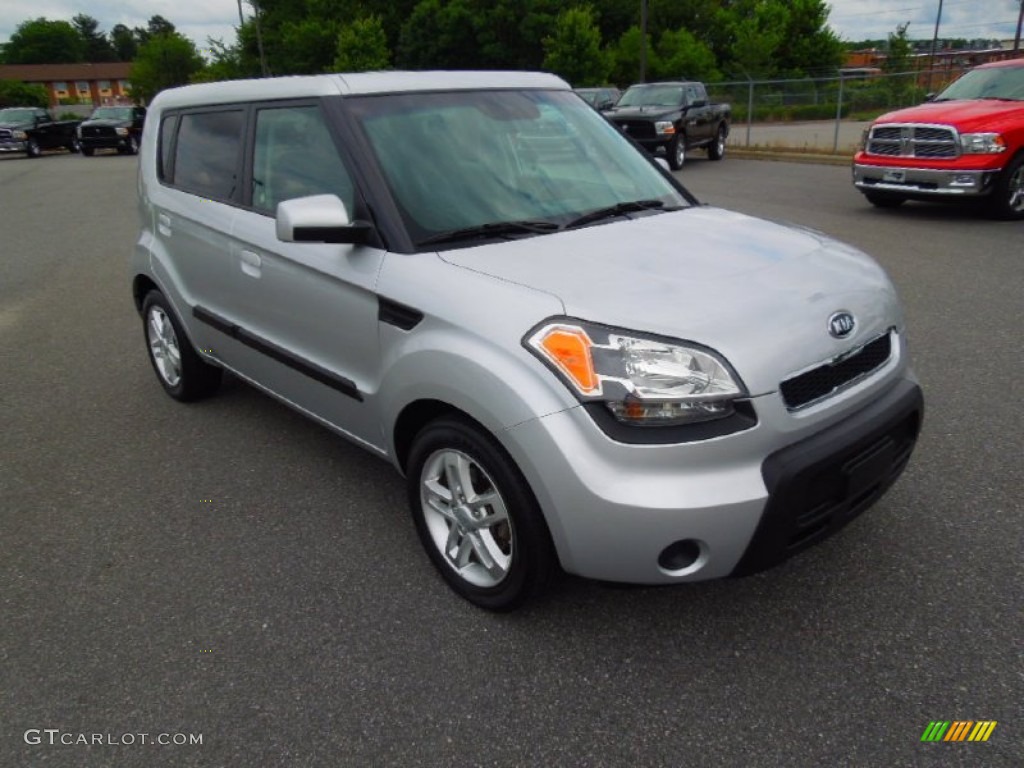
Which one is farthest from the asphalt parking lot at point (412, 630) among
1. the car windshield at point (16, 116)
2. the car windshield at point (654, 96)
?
the car windshield at point (16, 116)

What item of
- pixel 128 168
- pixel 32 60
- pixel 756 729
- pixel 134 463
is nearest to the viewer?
pixel 756 729

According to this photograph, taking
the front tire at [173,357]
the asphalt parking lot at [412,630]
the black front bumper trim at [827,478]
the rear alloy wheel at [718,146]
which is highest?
the black front bumper trim at [827,478]

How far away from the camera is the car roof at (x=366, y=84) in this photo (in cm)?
331

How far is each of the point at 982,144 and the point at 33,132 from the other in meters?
32.3

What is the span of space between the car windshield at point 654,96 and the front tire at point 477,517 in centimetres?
→ 1685

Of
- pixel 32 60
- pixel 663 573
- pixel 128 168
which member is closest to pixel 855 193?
pixel 663 573

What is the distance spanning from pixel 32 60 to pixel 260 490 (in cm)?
15118

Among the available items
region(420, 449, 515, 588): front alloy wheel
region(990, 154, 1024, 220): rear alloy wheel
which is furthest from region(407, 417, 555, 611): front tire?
Result: region(990, 154, 1024, 220): rear alloy wheel

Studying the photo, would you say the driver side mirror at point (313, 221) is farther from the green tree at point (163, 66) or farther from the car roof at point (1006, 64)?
the green tree at point (163, 66)

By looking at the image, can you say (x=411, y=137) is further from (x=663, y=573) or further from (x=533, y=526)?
(x=663, y=573)

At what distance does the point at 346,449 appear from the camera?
422 cm

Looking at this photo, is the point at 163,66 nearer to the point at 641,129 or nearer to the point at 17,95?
the point at 17,95

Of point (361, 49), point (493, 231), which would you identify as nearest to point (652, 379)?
point (493, 231)

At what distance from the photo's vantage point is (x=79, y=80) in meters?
109
